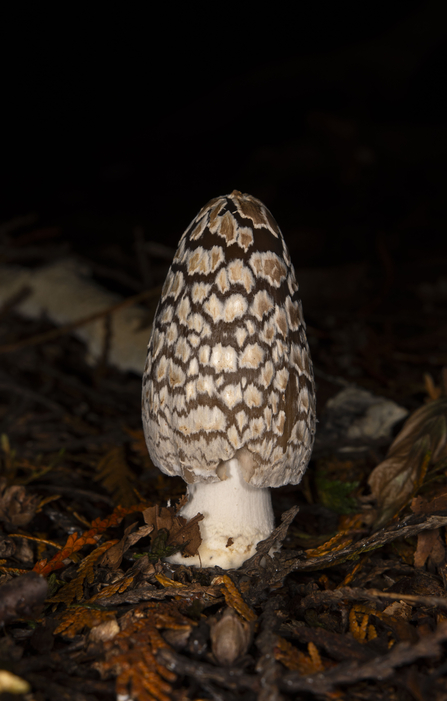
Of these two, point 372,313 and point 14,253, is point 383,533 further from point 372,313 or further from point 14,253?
point 14,253

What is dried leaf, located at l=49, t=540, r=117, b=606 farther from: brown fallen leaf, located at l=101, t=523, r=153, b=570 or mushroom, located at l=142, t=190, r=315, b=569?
→ mushroom, located at l=142, t=190, r=315, b=569

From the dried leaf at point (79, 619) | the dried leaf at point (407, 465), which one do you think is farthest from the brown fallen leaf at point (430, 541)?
the dried leaf at point (79, 619)

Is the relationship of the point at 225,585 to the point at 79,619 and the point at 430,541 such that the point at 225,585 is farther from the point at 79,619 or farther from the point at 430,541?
the point at 430,541

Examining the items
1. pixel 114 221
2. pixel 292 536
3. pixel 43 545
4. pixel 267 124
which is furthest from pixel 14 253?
pixel 267 124

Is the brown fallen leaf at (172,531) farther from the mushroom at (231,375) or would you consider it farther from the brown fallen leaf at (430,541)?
the brown fallen leaf at (430,541)

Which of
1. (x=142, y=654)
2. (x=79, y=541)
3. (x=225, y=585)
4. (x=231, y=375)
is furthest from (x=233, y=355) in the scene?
(x=142, y=654)

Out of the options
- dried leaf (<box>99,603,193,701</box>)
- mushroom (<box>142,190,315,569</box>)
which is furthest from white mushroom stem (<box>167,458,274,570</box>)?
dried leaf (<box>99,603,193,701</box>)
